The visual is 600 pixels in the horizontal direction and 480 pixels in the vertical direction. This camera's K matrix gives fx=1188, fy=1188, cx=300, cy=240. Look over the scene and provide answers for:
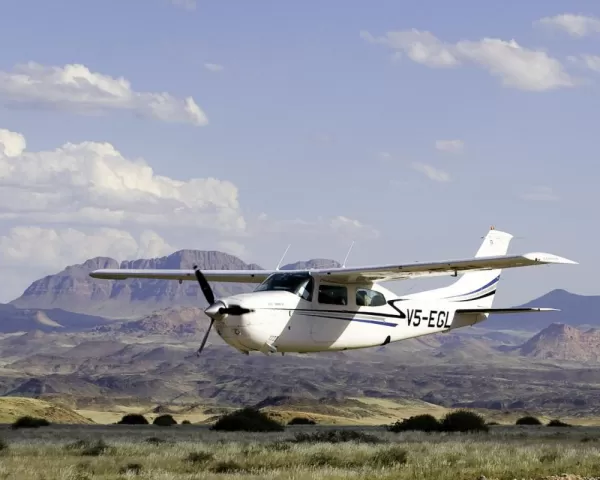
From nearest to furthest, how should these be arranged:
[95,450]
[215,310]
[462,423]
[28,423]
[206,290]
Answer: [95,450] < [215,310] < [206,290] < [462,423] < [28,423]

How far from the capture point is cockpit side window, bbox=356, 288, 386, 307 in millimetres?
37781

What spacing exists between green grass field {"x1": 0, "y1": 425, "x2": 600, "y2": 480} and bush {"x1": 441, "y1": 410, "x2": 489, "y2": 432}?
5.79 m

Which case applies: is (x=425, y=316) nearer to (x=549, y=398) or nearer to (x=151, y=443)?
(x=151, y=443)

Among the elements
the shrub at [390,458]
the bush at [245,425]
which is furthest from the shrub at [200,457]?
the bush at [245,425]

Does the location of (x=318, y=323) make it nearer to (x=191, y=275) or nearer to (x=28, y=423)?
(x=191, y=275)

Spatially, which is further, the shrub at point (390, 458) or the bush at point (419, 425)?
the bush at point (419, 425)

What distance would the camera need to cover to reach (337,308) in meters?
37.2

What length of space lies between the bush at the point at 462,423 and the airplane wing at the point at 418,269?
6726 millimetres

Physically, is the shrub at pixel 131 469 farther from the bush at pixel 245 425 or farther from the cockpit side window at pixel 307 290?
the bush at pixel 245 425

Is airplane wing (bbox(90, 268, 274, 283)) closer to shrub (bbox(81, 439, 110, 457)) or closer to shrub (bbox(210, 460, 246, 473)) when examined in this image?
shrub (bbox(81, 439, 110, 457))

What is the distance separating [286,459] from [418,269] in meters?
10.9

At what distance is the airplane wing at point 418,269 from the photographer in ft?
113

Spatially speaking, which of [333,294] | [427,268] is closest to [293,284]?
[333,294]

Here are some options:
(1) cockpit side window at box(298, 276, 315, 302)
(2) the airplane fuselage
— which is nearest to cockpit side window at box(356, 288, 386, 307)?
(2) the airplane fuselage
